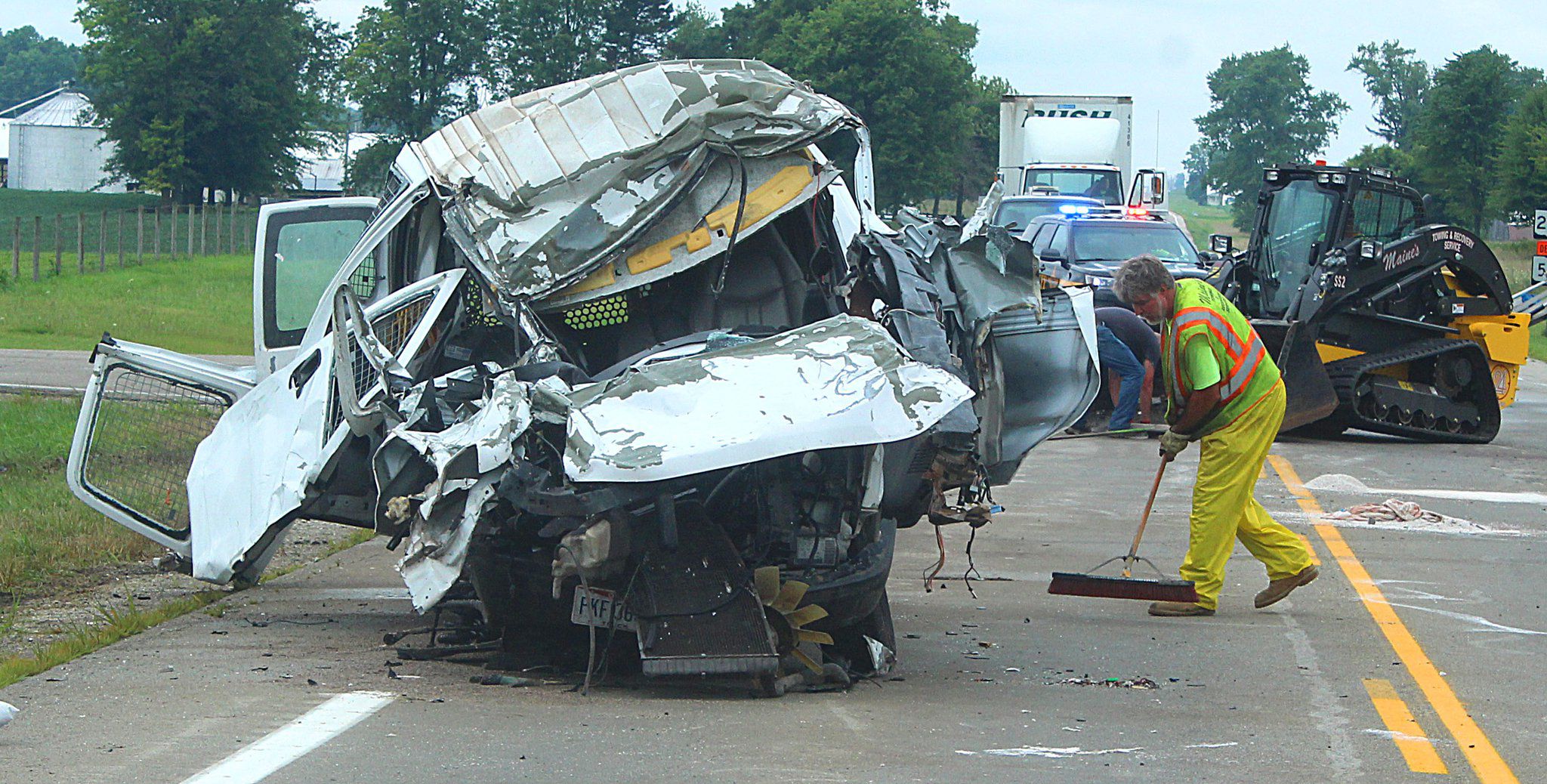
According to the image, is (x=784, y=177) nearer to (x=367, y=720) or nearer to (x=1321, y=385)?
(x=367, y=720)

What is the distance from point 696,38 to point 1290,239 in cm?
7366

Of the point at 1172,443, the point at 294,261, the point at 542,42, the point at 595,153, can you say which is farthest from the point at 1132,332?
the point at 542,42

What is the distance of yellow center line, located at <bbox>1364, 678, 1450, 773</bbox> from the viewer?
575 centimetres

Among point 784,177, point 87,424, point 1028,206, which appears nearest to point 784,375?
point 784,177

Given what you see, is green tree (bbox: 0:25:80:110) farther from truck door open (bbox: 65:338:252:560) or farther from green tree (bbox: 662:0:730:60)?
truck door open (bbox: 65:338:252:560)

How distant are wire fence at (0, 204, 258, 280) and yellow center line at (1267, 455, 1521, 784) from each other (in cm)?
2687

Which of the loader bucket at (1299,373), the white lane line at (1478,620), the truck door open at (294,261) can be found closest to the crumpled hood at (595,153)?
the truck door open at (294,261)

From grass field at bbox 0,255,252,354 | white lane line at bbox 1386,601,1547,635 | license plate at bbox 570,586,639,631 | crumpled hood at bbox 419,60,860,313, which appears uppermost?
crumpled hood at bbox 419,60,860,313

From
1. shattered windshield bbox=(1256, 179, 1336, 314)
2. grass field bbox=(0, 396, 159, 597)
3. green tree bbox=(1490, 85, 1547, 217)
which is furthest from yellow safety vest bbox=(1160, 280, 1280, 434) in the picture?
green tree bbox=(1490, 85, 1547, 217)

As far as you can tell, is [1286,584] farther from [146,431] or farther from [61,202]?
[61,202]

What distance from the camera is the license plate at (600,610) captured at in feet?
21.1

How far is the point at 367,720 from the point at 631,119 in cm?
298

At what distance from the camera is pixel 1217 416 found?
8719 millimetres

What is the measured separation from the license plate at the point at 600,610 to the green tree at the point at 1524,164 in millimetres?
53192
